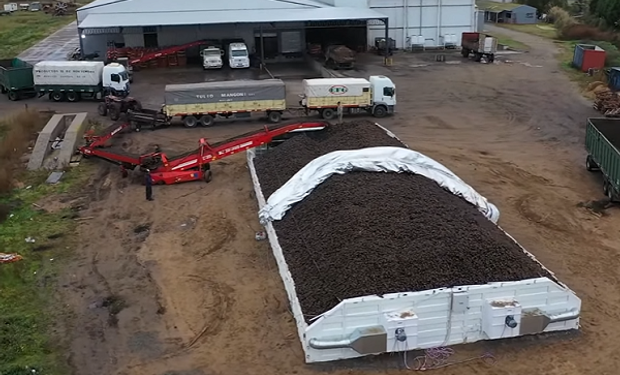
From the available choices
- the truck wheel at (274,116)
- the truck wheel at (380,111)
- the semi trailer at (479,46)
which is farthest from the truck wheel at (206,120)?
the semi trailer at (479,46)

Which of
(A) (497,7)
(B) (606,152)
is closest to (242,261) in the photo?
(B) (606,152)

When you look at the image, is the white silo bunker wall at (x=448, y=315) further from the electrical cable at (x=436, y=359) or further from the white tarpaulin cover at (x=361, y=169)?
the white tarpaulin cover at (x=361, y=169)

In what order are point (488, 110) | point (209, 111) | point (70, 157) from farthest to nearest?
point (488, 110), point (209, 111), point (70, 157)

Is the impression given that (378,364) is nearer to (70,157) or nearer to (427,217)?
(427,217)

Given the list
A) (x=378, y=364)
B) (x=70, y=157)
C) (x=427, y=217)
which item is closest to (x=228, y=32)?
(x=70, y=157)

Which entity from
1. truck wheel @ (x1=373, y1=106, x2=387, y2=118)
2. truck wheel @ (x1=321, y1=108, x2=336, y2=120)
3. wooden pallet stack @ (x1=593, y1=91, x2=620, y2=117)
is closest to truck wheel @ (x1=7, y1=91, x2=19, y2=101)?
truck wheel @ (x1=321, y1=108, x2=336, y2=120)
